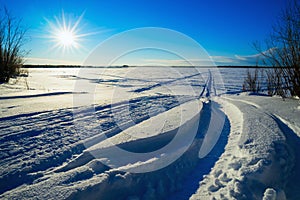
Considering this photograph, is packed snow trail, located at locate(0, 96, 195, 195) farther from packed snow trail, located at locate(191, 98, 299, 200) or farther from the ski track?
packed snow trail, located at locate(191, 98, 299, 200)

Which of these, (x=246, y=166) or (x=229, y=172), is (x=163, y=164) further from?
(x=246, y=166)

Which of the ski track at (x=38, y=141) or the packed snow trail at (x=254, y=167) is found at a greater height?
the ski track at (x=38, y=141)

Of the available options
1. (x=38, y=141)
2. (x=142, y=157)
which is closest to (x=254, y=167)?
(x=142, y=157)

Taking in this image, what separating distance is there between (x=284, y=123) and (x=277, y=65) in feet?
10.8

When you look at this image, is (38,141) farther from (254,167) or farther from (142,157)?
(254,167)

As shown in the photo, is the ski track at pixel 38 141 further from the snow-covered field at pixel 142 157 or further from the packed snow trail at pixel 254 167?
the packed snow trail at pixel 254 167

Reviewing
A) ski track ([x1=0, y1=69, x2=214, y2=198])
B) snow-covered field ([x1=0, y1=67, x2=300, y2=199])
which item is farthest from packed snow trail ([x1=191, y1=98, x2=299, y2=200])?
ski track ([x1=0, y1=69, x2=214, y2=198])

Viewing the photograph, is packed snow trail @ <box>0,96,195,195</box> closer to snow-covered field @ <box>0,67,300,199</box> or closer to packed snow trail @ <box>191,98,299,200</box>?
snow-covered field @ <box>0,67,300,199</box>

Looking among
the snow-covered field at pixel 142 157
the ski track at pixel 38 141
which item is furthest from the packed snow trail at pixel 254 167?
the ski track at pixel 38 141

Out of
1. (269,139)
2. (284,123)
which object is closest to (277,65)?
(284,123)

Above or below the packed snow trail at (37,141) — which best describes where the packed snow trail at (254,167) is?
below

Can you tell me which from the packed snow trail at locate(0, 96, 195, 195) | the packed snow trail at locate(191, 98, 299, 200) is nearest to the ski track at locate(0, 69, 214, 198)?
the packed snow trail at locate(0, 96, 195, 195)

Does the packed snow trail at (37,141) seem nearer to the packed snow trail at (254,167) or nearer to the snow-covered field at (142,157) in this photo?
the snow-covered field at (142,157)

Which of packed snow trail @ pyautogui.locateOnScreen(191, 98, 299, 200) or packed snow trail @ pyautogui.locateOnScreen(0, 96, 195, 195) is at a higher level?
packed snow trail @ pyautogui.locateOnScreen(0, 96, 195, 195)
